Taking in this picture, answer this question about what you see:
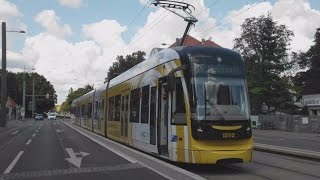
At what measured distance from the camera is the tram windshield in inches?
534

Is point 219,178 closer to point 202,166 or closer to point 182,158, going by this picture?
point 182,158

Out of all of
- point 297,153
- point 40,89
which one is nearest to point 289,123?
point 297,153

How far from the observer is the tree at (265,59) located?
2987 inches

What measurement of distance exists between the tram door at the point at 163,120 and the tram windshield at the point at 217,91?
1.50 m

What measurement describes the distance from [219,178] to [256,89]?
62029 mm

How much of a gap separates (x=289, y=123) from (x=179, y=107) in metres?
43.6

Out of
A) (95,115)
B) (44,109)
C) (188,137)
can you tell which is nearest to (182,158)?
(188,137)

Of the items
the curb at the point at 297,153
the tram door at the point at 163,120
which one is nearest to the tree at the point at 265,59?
the curb at the point at 297,153

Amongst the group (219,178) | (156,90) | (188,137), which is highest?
(156,90)

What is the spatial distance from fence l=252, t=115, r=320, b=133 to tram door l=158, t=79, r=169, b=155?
37356 mm

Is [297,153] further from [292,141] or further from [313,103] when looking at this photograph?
[313,103]

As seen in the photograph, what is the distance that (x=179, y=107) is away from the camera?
1409cm

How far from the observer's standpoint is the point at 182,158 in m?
13.8

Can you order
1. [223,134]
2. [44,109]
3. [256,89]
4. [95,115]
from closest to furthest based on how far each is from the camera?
[223,134] < [95,115] < [256,89] < [44,109]
